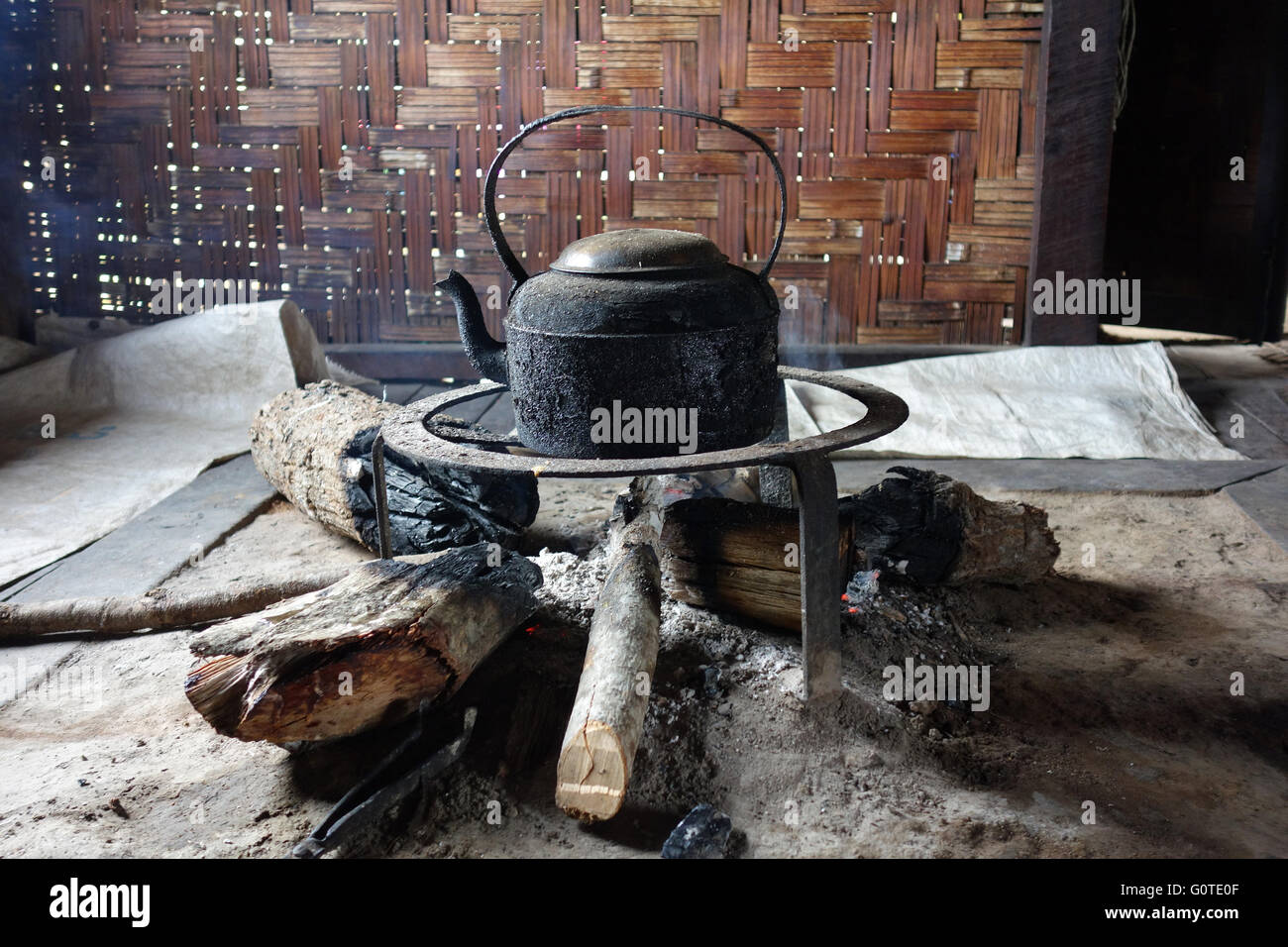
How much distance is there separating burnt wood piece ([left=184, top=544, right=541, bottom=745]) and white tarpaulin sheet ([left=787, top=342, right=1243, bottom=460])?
98.8 inches

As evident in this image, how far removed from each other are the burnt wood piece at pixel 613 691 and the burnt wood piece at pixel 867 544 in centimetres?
14

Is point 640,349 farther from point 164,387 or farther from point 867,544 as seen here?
point 164,387

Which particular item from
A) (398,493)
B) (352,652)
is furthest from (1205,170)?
(352,652)

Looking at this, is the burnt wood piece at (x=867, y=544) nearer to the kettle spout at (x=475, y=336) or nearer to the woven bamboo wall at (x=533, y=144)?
the kettle spout at (x=475, y=336)

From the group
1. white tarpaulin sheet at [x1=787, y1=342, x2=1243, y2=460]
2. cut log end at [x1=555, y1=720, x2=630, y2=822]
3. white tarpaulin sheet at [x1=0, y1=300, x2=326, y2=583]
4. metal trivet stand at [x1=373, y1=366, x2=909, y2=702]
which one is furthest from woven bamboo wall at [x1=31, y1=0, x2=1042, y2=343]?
cut log end at [x1=555, y1=720, x2=630, y2=822]

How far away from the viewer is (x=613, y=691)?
6.57ft

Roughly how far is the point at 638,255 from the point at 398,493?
56.1 inches

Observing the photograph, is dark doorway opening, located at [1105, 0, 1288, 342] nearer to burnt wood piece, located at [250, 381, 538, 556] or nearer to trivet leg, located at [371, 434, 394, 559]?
burnt wood piece, located at [250, 381, 538, 556]

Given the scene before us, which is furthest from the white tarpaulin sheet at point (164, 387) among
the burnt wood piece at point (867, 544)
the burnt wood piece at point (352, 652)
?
the burnt wood piece at point (867, 544)

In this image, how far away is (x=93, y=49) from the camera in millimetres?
5375

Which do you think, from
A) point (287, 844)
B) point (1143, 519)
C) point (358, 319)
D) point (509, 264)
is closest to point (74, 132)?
point (358, 319)

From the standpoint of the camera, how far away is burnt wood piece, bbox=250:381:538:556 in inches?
131

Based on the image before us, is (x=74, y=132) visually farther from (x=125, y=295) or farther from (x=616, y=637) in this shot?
(x=616, y=637)

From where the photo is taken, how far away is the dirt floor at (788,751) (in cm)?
194
